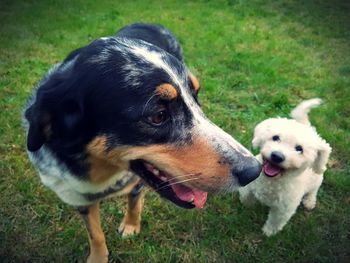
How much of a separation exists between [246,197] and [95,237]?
5.27ft

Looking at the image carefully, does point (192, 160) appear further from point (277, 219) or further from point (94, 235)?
point (277, 219)

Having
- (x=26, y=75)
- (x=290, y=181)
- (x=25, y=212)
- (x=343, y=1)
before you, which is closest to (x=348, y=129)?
(x=290, y=181)

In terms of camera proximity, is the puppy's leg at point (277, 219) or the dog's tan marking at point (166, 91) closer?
the dog's tan marking at point (166, 91)

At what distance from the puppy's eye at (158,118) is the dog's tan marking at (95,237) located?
1.27 m

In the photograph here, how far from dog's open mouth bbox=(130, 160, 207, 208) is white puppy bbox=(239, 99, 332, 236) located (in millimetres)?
1030

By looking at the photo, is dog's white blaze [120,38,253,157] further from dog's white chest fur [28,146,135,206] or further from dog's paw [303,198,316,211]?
dog's paw [303,198,316,211]

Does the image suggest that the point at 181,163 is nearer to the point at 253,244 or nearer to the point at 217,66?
the point at 253,244

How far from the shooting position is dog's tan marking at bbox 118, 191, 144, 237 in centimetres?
372

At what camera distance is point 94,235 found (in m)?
3.45

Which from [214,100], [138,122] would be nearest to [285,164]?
[138,122]

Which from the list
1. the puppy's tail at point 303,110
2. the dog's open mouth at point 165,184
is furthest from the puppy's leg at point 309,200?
the dog's open mouth at point 165,184

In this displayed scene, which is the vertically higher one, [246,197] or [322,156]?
[322,156]

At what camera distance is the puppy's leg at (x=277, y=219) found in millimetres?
3779

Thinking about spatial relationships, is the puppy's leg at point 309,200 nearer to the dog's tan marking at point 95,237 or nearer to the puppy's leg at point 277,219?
the puppy's leg at point 277,219
